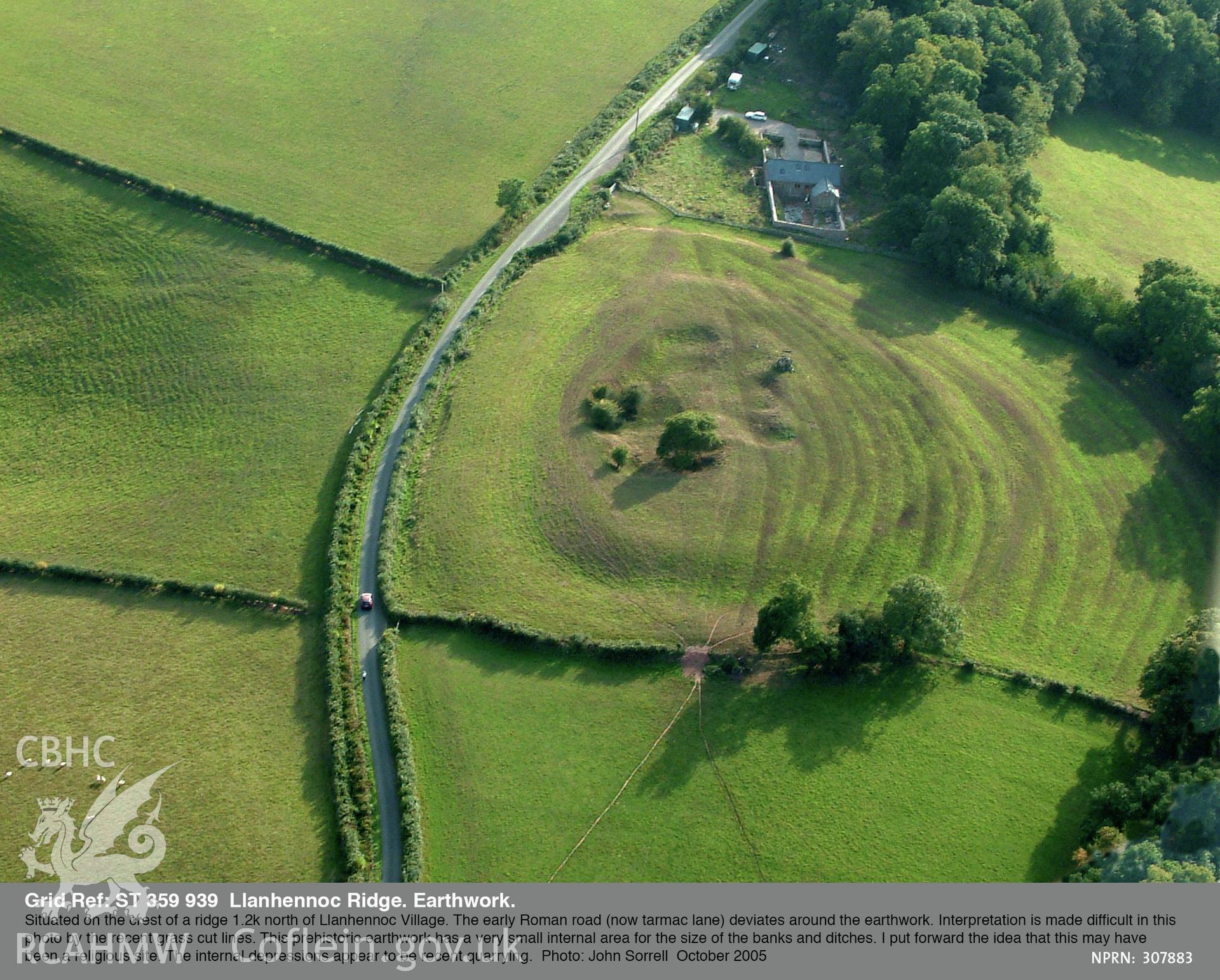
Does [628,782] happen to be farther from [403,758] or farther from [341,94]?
[341,94]

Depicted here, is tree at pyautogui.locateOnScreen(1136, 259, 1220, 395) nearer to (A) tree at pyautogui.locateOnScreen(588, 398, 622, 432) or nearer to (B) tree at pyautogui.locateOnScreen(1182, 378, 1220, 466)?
(B) tree at pyautogui.locateOnScreen(1182, 378, 1220, 466)

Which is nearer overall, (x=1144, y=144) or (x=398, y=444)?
(x=398, y=444)

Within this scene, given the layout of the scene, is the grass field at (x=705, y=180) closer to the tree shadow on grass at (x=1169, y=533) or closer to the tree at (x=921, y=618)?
the tree shadow on grass at (x=1169, y=533)

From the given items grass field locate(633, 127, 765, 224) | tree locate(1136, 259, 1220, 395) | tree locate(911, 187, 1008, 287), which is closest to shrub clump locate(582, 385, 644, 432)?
grass field locate(633, 127, 765, 224)

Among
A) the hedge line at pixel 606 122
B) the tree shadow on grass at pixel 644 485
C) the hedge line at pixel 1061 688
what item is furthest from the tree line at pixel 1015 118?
the tree shadow on grass at pixel 644 485

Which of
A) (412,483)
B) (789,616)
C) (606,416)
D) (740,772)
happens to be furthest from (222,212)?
(740,772)
